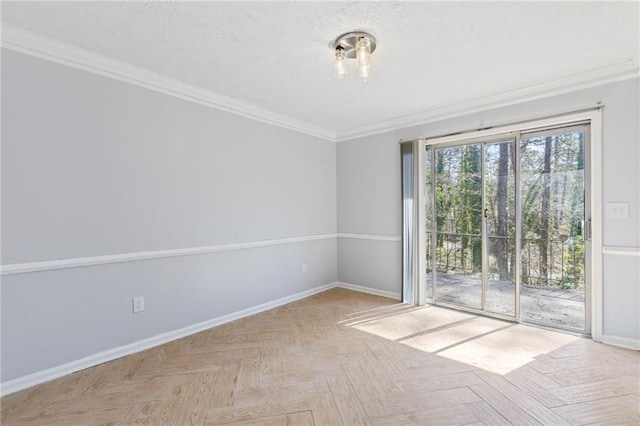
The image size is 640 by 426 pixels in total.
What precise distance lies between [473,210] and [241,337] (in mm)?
2944

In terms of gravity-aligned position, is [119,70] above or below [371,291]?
above

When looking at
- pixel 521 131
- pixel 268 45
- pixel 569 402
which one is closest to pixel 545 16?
pixel 521 131

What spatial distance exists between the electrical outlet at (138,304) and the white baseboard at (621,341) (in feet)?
13.6

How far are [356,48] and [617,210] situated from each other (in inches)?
106

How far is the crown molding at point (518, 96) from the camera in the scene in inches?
104

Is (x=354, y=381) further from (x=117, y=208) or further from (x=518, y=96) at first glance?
(x=518, y=96)

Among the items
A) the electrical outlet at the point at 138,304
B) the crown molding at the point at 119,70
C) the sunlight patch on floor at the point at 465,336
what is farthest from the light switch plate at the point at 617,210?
the electrical outlet at the point at 138,304

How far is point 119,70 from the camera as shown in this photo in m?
2.51

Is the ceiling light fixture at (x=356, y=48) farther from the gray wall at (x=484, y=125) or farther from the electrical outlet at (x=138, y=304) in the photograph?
the electrical outlet at (x=138, y=304)

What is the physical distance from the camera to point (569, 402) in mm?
1921

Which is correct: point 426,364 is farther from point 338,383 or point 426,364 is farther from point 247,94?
point 247,94

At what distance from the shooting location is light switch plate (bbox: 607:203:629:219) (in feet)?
8.63

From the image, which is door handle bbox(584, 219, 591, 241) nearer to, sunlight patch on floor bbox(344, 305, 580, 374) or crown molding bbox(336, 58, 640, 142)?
sunlight patch on floor bbox(344, 305, 580, 374)

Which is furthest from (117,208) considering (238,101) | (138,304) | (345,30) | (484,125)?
(484,125)
